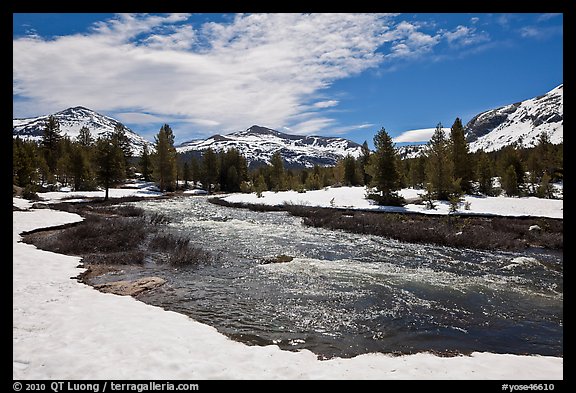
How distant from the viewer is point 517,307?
423 inches

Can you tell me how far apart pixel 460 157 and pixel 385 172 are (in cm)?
1415

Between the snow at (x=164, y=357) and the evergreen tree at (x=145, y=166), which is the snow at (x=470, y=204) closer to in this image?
the snow at (x=164, y=357)

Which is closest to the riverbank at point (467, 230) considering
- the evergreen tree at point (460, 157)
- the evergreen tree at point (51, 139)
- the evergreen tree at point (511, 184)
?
the evergreen tree at point (460, 157)

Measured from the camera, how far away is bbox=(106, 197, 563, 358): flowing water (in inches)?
330

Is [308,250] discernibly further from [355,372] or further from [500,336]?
[355,372]

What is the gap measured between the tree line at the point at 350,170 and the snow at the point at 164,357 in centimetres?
3445

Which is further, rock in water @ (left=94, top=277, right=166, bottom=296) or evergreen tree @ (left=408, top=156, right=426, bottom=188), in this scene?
evergreen tree @ (left=408, top=156, right=426, bottom=188)

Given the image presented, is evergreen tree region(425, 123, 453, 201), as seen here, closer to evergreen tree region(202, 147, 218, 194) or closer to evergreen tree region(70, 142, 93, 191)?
evergreen tree region(202, 147, 218, 194)

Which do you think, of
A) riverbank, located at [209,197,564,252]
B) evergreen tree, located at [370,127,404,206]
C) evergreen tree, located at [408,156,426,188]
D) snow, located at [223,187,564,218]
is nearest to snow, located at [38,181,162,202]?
snow, located at [223,187,564,218]

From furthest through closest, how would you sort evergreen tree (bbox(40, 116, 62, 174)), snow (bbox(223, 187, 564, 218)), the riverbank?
evergreen tree (bbox(40, 116, 62, 174))
snow (bbox(223, 187, 564, 218))
the riverbank

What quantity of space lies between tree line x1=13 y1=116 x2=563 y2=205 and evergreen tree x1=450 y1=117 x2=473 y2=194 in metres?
0.14

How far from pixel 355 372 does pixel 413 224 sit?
955 inches
